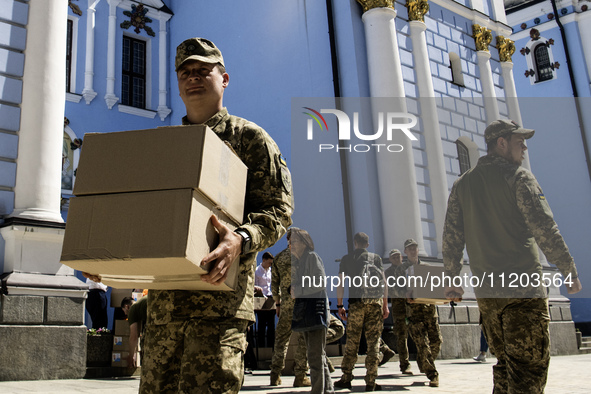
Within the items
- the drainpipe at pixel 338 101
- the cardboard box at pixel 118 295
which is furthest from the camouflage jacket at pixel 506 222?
the drainpipe at pixel 338 101

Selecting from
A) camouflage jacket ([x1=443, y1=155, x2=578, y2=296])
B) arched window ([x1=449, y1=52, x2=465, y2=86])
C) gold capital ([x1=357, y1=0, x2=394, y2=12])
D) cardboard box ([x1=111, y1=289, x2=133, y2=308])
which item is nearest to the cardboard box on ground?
camouflage jacket ([x1=443, y1=155, x2=578, y2=296])

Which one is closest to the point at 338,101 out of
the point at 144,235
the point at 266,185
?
the point at 266,185

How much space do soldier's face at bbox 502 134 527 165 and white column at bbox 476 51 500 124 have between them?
12.9m

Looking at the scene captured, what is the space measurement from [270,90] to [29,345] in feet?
33.1

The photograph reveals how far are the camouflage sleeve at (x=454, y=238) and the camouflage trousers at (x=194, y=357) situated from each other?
2.62m

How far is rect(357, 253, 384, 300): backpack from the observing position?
729cm

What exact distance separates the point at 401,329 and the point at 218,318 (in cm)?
751

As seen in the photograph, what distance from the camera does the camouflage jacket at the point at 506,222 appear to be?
4156 mm

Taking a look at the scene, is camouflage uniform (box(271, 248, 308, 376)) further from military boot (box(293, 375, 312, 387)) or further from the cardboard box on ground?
the cardboard box on ground

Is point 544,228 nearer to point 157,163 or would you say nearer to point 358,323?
point 157,163

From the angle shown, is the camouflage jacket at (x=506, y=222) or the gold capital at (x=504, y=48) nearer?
the camouflage jacket at (x=506, y=222)

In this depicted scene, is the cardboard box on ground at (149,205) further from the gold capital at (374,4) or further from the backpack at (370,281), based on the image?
the gold capital at (374,4)

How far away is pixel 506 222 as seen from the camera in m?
4.30

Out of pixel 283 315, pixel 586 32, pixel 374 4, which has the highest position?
pixel 586 32
